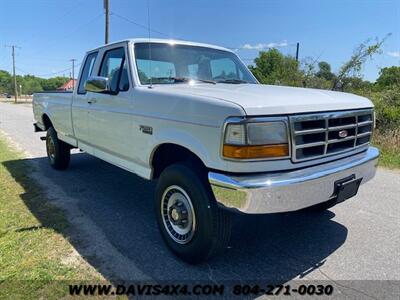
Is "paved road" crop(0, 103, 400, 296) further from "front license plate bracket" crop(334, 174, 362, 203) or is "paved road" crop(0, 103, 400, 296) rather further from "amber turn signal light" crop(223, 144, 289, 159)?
"amber turn signal light" crop(223, 144, 289, 159)

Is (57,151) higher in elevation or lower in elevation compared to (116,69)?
lower

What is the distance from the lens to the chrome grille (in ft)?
9.16

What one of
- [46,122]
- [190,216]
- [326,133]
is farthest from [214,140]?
[46,122]

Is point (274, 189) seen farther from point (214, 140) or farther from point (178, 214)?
point (178, 214)

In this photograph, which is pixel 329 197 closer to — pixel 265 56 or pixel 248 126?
pixel 248 126

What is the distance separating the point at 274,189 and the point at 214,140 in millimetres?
587

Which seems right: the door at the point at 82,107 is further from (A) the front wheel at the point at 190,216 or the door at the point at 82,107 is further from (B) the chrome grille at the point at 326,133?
(B) the chrome grille at the point at 326,133

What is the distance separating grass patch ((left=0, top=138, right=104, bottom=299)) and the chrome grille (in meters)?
2.03

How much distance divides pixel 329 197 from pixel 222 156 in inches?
39.4

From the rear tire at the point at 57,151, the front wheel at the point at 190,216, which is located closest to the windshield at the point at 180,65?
the front wheel at the point at 190,216

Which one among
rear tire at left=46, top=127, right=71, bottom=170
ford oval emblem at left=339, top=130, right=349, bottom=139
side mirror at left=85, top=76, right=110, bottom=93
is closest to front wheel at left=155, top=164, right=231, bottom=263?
ford oval emblem at left=339, top=130, right=349, bottom=139

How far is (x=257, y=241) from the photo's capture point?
3.71 meters

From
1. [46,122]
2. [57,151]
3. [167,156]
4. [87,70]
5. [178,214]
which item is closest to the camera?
[178,214]

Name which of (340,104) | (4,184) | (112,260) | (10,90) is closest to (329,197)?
(340,104)
